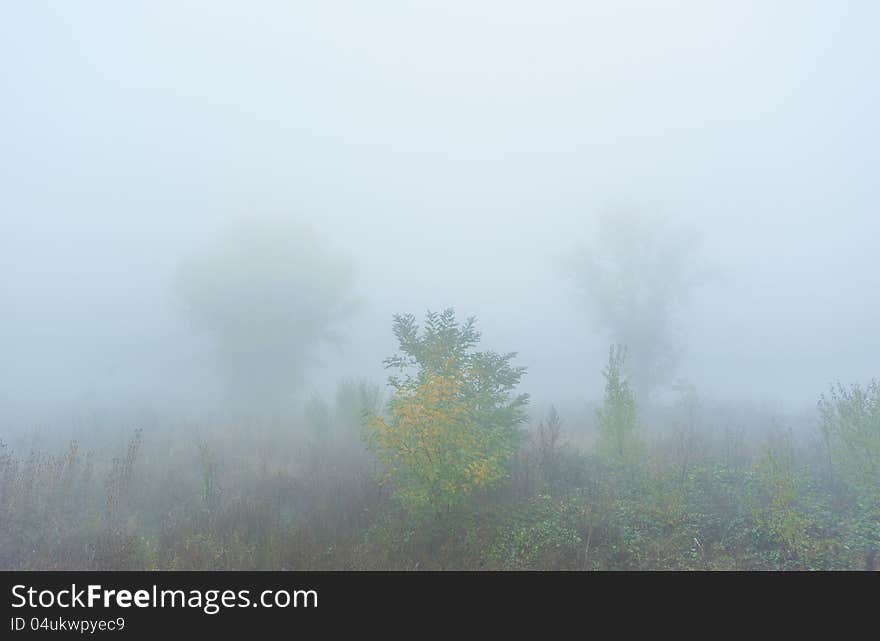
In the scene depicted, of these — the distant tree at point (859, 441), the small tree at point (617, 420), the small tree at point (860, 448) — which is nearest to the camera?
the small tree at point (860, 448)

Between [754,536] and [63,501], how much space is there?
17.7 m

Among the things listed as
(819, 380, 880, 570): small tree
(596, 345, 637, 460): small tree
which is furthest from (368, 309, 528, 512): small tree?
(819, 380, 880, 570): small tree

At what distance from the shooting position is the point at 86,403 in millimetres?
36469

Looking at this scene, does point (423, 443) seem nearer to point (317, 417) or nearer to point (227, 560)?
point (227, 560)

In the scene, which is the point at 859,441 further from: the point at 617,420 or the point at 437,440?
the point at 437,440

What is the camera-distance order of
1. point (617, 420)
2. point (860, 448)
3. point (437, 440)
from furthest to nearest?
point (617, 420) < point (860, 448) < point (437, 440)

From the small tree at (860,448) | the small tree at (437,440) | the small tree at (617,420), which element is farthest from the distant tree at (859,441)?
the small tree at (437,440)

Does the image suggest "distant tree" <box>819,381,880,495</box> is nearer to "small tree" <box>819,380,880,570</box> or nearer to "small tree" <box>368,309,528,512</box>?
"small tree" <box>819,380,880,570</box>

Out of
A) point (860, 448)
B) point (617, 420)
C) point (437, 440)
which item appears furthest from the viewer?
point (617, 420)

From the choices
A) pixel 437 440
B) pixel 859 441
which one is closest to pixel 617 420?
pixel 859 441

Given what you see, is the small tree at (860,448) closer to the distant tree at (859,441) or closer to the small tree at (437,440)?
the distant tree at (859,441)

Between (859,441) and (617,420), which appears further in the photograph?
(617,420)

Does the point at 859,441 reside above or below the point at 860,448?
above

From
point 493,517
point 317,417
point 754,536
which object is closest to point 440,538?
point 493,517
